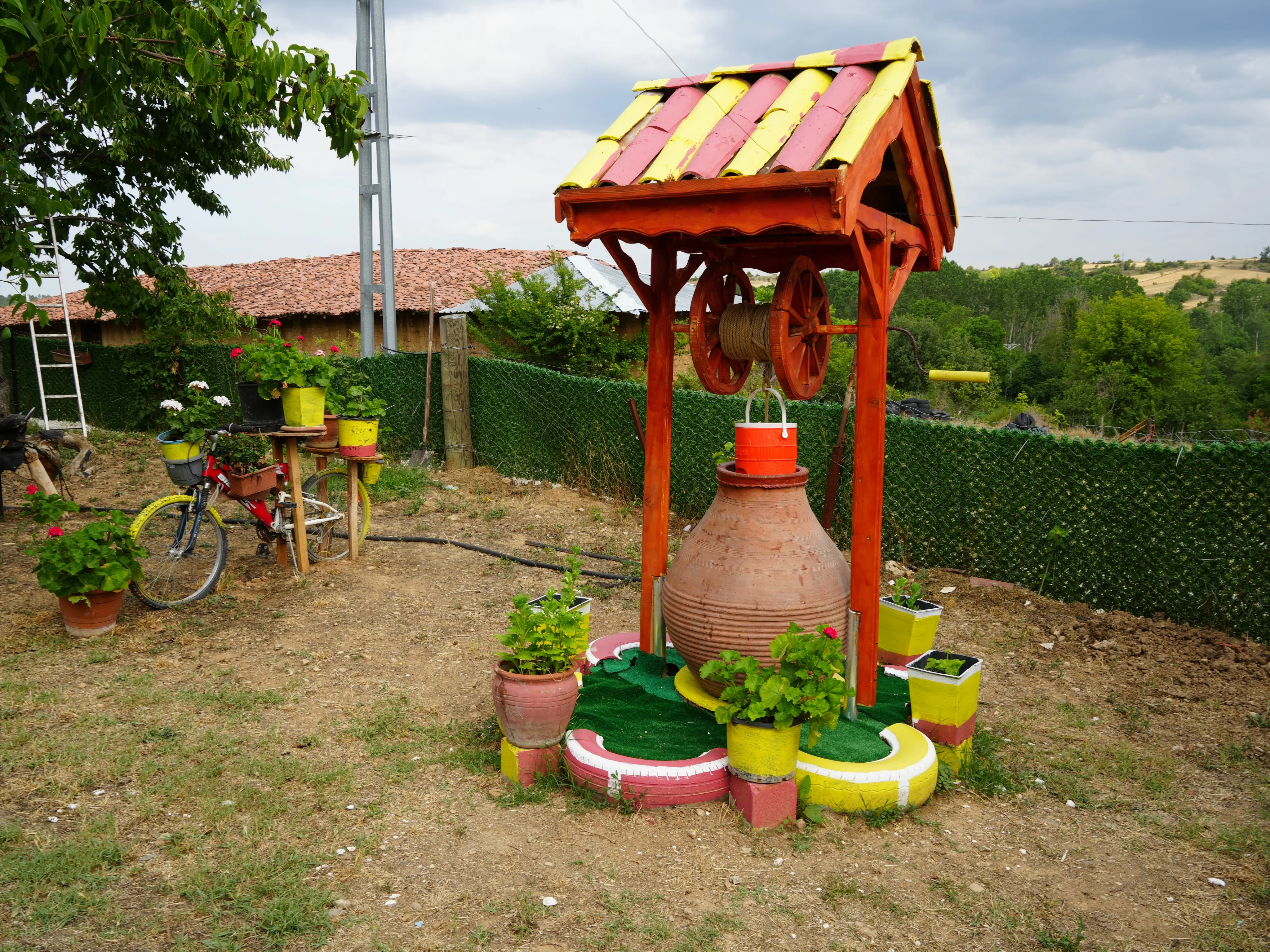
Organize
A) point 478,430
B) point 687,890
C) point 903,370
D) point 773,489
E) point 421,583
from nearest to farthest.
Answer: point 687,890, point 773,489, point 421,583, point 478,430, point 903,370

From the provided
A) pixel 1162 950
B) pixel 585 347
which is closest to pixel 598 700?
pixel 1162 950

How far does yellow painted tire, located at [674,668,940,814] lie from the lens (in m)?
3.49

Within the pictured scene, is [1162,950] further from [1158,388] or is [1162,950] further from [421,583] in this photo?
[1158,388]

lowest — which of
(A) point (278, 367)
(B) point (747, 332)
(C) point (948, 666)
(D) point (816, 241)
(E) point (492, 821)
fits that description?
(E) point (492, 821)

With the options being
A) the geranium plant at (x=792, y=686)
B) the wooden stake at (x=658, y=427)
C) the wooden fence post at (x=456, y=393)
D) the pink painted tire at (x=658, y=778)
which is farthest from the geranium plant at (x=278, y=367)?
the wooden fence post at (x=456, y=393)

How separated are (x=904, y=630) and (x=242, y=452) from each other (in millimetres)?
4625

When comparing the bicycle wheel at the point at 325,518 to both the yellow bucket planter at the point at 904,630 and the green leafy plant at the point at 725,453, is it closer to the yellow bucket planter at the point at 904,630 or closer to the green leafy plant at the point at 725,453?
the green leafy plant at the point at 725,453

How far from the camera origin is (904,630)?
4.60 m

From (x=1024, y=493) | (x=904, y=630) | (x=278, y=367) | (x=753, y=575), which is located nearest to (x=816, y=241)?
(x=753, y=575)

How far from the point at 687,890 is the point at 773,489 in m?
1.75

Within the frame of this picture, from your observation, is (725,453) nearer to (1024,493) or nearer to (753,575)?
(1024,493)

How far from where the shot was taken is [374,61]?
12.0 metres

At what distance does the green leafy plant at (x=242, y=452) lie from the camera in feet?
19.9

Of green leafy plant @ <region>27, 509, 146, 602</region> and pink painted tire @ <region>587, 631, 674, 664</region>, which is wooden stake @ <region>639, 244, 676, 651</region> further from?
green leafy plant @ <region>27, 509, 146, 602</region>
